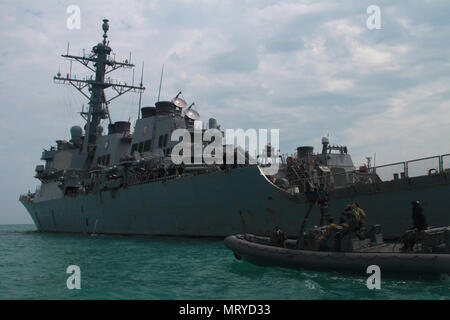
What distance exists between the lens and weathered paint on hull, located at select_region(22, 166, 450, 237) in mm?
13922

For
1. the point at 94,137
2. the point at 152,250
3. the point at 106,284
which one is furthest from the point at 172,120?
the point at 106,284

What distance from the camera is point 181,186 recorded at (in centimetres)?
2019

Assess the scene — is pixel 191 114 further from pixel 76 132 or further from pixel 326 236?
pixel 76 132

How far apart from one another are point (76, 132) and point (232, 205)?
23.8 m

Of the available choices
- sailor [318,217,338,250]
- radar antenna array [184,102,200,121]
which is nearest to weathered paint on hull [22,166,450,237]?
sailor [318,217,338,250]

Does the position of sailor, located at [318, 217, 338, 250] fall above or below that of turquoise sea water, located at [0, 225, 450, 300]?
above

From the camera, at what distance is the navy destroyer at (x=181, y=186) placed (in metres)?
14.4

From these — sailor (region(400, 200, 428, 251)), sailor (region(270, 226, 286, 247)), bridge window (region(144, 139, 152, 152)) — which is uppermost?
bridge window (region(144, 139, 152, 152))

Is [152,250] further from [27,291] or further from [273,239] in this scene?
[27,291]

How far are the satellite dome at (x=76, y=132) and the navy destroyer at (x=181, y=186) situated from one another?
93mm

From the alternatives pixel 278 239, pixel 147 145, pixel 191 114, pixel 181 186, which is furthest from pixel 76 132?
pixel 278 239

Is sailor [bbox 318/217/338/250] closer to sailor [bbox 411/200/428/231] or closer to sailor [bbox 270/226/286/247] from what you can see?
sailor [bbox 270/226/286/247]

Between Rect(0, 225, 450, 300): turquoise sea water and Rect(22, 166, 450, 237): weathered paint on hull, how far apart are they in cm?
326

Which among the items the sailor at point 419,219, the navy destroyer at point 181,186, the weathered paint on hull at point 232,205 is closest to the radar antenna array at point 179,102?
the navy destroyer at point 181,186
